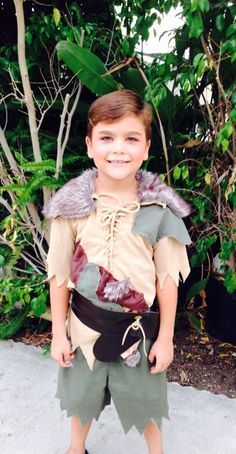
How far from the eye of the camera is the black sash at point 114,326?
1463 millimetres

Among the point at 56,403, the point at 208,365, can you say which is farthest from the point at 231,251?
the point at 56,403

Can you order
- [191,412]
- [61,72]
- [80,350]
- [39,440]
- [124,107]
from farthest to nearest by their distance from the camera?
[61,72], [191,412], [39,440], [80,350], [124,107]

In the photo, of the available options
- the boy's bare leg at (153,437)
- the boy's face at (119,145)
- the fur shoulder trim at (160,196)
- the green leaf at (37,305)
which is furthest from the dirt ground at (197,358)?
the boy's face at (119,145)

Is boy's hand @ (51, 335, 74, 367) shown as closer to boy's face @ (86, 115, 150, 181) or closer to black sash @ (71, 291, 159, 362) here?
black sash @ (71, 291, 159, 362)

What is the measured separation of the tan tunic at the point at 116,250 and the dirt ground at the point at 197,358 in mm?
1069

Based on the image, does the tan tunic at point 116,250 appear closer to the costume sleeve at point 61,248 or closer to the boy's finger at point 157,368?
the costume sleeve at point 61,248

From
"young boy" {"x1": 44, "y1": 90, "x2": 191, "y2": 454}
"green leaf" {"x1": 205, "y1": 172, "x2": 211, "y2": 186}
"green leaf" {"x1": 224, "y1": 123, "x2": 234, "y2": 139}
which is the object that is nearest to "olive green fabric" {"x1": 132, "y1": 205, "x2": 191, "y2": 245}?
"young boy" {"x1": 44, "y1": 90, "x2": 191, "y2": 454}

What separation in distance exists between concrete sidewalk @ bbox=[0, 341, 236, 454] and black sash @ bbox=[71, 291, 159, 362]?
68 centimetres

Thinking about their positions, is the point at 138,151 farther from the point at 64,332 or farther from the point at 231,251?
the point at 231,251

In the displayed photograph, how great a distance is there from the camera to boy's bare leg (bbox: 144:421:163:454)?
66.9 inches

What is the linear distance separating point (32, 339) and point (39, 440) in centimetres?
90

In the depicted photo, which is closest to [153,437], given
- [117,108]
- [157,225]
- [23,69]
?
[157,225]

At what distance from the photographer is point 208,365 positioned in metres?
2.49

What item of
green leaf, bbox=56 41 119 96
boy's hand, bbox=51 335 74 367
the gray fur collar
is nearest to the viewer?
the gray fur collar
